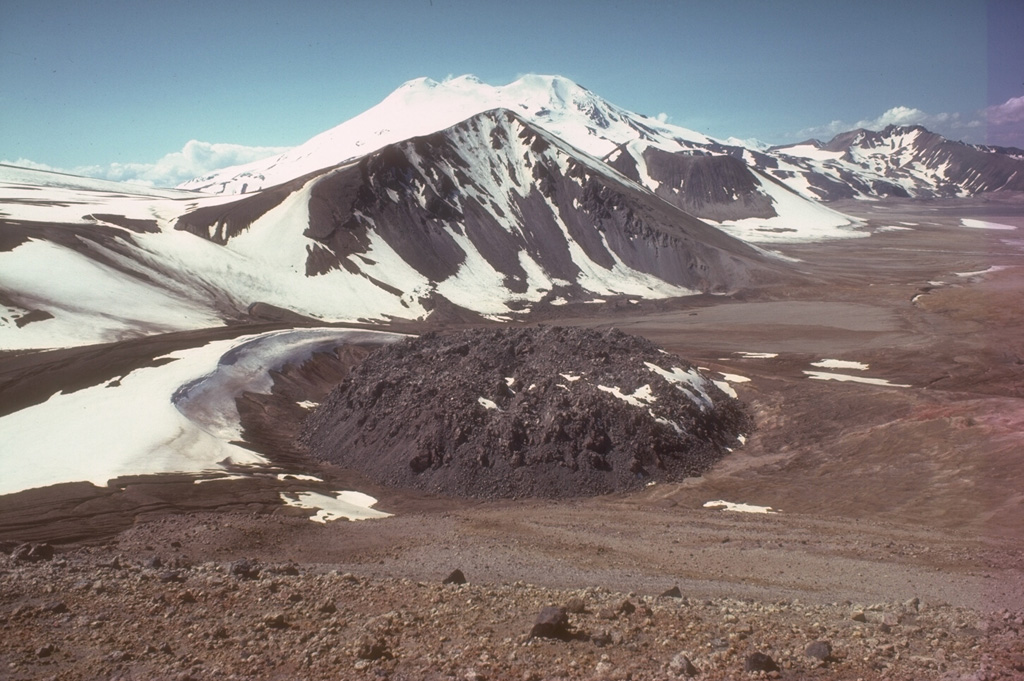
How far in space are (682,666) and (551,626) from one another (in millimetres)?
1730

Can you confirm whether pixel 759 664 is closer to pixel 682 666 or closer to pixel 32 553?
pixel 682 666

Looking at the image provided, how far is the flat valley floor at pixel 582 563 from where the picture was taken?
29.5ft

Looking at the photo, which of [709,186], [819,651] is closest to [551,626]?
[819,651]

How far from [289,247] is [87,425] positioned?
3972cm

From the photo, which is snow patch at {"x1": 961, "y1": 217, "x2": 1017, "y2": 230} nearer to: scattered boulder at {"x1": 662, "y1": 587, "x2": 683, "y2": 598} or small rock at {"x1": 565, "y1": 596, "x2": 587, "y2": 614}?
scattered boulder at {"x1": 662, "y1": 587, "x2": 683, "y2": 598}

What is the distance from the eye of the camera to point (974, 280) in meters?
75.1

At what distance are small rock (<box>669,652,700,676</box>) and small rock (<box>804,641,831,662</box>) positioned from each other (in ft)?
4.71

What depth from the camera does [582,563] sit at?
1475cm

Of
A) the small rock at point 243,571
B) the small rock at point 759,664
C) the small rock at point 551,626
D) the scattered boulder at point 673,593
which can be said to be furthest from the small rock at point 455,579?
the small rock at point 759,664

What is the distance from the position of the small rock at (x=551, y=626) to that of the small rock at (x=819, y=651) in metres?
2.82

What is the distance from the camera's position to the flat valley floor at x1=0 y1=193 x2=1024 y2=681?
8.98 m

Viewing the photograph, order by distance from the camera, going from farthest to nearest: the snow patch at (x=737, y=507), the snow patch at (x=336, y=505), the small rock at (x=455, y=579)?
the snow patch at (x=737, y=507)
the snow patch at (x=336, y=505)
the small rock at (x=455, y=579)

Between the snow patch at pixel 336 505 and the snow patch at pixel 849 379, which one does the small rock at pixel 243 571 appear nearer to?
the snow patch at pixel 336 505

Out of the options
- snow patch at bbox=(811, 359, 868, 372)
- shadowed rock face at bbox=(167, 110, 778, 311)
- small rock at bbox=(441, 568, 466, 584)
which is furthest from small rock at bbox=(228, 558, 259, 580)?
shadowed rock face at bbox=(167, 110, 778, 311)
